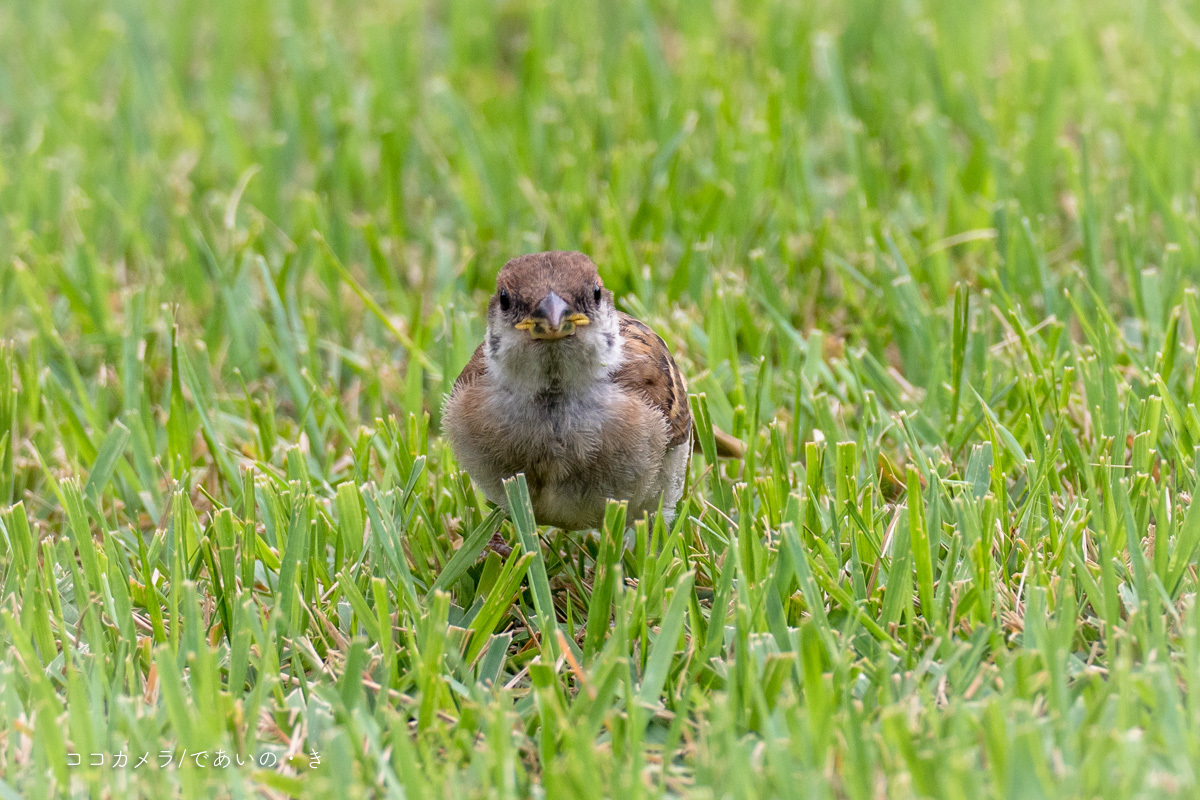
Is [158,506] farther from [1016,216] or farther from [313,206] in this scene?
[1016,216]

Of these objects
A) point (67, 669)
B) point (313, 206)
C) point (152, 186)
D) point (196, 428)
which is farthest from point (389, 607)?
point (152, 186)

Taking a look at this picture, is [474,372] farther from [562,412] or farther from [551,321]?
[551,321]

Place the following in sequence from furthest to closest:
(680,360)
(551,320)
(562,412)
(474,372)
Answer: (680,360) → (474,372) → (562,412) → (551,320)

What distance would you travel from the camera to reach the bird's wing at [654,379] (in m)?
3.46

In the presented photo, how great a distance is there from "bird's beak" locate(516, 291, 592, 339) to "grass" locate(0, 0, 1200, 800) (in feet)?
1.41

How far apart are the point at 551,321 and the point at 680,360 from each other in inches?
53.9

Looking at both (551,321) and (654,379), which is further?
(654,379)

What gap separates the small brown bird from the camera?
3.28 meters

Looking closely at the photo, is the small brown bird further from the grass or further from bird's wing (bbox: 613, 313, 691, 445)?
the grass

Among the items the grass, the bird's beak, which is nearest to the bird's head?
the bird's beak

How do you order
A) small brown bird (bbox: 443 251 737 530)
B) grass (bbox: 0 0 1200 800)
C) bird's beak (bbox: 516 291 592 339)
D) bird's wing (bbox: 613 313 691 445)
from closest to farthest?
grass (bbox: 0 0 1200 800)
bird's beak (bbox: 516 291 592 339)
small brown bird (bbox: 443 251 737 530)
bird's wing (bbox: 613 313 691 445)

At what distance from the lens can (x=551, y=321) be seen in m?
3.12

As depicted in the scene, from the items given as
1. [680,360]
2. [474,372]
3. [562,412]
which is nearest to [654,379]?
[562,412]

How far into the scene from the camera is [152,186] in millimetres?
5781
